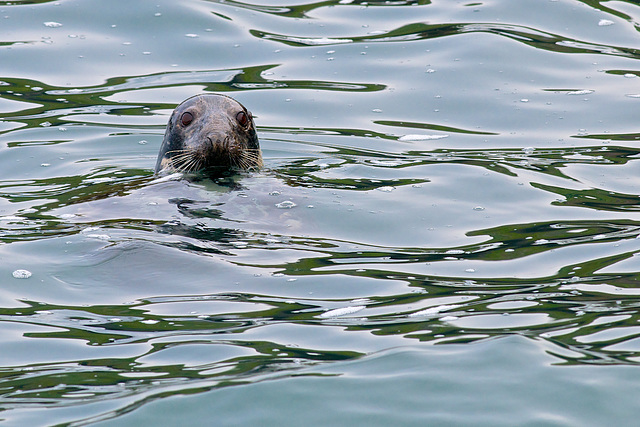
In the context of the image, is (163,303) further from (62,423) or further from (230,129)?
(230,129)

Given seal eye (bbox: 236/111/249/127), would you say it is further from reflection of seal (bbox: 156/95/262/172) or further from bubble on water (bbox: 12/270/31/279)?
bubble on water (bbox: 12/270/31/279)

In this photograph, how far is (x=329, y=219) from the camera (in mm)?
6895

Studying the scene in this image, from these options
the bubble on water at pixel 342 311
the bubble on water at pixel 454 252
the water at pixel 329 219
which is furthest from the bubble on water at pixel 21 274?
the bubble on water at pixel 454 252

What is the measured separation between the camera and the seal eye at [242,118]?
26.1 feet

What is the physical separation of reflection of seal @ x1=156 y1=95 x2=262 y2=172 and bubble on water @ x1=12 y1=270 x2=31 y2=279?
7.45ft

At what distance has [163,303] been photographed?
5.06 m

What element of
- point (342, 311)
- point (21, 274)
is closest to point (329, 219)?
point (342, 311)

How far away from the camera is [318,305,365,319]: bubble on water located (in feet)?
15.7

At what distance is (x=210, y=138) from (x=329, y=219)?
49.7 inches

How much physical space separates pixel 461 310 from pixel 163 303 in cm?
153

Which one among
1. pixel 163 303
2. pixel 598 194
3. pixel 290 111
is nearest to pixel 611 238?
pixel 598 194

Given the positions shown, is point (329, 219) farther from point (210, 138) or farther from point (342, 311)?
point (342, 311)

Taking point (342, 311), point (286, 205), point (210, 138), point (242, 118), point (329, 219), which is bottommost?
point (342, 311)

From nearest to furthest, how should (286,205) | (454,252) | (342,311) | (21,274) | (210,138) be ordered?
(342,311)
(21,274)
(454,252)
(286,205)
(210,138)
